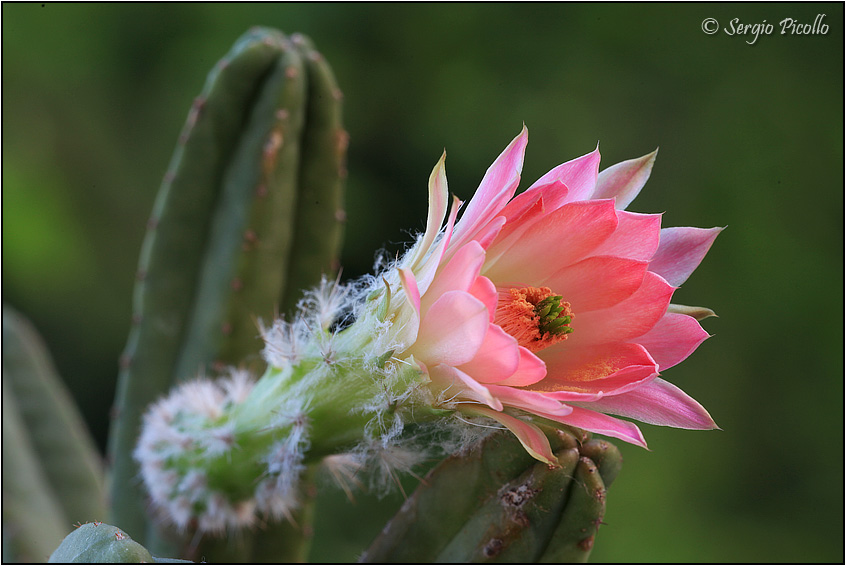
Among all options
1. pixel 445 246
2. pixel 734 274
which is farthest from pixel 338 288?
pixel 734 274

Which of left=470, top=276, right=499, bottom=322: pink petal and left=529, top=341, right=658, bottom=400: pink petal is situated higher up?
left=470, top=276, right=499, bottom=322: pink petal

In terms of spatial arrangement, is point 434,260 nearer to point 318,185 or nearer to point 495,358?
point 495,358

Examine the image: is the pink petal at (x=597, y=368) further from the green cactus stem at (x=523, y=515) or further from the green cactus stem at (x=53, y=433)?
the green cactus stem at (x=53, y=433)

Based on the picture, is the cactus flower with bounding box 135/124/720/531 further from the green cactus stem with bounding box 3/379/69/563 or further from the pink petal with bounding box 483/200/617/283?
the green cactus stem with bounding box 3/379/69/563

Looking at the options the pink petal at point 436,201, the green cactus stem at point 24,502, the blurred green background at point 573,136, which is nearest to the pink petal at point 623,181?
the pink petal at point 436,201

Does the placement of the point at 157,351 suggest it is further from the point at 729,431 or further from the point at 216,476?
the point at 729,431

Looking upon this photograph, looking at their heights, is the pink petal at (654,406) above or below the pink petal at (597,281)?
below

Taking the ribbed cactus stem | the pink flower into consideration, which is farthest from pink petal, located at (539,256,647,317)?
the ribbed cactus stem
